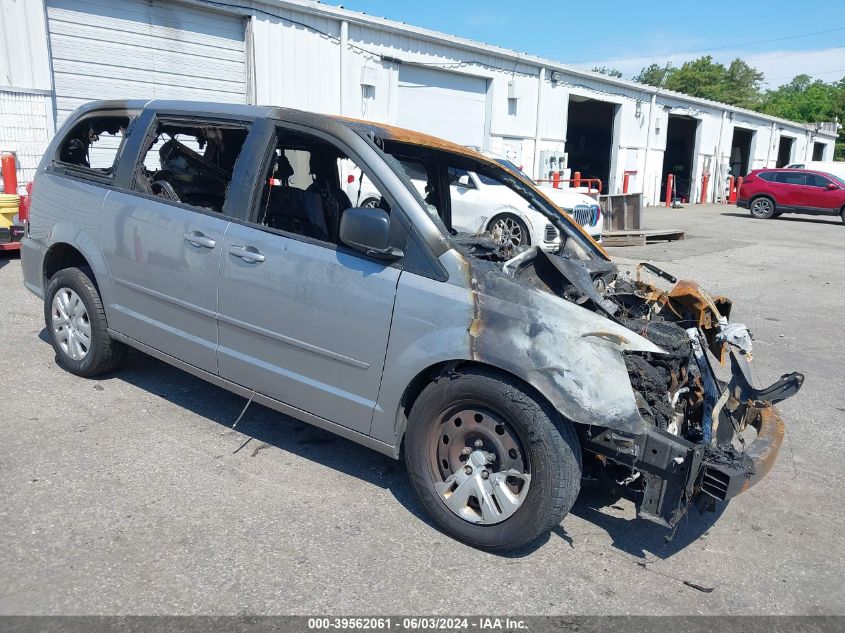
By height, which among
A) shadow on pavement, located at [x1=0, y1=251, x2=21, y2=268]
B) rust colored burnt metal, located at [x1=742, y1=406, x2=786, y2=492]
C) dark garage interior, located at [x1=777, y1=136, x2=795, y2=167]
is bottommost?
shadow on pavement, located at [x1=0, y1=251, x2=21, y2=268]

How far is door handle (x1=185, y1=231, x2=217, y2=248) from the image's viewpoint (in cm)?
387

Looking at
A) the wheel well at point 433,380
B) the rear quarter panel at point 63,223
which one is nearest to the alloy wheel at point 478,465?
the wheel well at point 433,380

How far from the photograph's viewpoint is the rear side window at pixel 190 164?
4355 millimetres

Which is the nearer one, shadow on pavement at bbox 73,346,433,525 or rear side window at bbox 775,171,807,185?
shadow on pavement at bbox 73,346,433,525

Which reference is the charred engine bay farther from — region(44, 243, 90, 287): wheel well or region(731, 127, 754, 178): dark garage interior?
region(731, 127, 754, 178): dark garage interior

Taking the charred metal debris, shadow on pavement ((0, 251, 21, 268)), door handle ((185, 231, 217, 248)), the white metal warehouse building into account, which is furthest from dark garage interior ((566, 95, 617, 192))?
door handle ((185, 231, 217, 248))

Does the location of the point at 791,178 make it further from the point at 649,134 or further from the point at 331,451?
the point at 331,451

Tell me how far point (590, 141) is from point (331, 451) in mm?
33444

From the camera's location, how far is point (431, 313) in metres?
3.19

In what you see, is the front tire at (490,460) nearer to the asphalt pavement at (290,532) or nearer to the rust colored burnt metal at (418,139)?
the asphalt pavement at (290,532)

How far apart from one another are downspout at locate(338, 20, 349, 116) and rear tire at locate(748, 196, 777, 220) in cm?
1702

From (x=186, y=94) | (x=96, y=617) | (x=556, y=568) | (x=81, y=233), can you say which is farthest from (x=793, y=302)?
(x=186, y=94)

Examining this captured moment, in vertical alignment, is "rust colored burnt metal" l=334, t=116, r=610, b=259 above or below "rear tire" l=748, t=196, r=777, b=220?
above

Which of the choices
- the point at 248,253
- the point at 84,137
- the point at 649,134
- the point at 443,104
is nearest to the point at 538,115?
the point at 443,104
